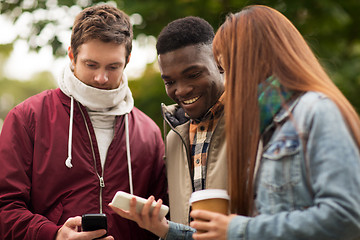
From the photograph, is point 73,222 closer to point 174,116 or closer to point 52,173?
point 52,173

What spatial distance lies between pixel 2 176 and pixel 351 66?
4.30 m

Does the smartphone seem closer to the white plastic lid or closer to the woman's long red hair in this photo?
the white plastic lid

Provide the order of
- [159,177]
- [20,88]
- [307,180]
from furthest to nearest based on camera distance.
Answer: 1. [20,88]
2. [159,177]
3. [307,180]

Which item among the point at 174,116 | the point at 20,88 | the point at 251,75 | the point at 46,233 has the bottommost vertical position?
the point at 20,88

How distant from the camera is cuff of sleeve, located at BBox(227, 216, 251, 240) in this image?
2.01m

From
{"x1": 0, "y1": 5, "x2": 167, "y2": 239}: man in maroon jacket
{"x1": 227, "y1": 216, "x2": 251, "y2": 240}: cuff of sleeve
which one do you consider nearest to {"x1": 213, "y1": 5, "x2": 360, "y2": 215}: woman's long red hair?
{"x1": 227, "y1": 216, "x2": 251, "y2": 240}: cuff of sleeve

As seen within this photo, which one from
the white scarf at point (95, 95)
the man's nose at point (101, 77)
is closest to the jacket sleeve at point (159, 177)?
the white scarf at point (95, 95)

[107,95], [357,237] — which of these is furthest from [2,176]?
[357,237]

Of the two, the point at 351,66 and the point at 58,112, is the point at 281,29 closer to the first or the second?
the point at 58,112

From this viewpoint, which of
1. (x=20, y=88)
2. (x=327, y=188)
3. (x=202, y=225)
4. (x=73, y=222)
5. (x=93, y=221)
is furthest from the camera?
(x=20, y=88)

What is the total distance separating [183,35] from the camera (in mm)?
2963

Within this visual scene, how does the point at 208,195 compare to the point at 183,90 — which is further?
the point at 183,90

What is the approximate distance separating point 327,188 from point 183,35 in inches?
58.8

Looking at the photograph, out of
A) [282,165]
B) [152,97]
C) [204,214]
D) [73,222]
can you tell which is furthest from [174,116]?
[152,97]
